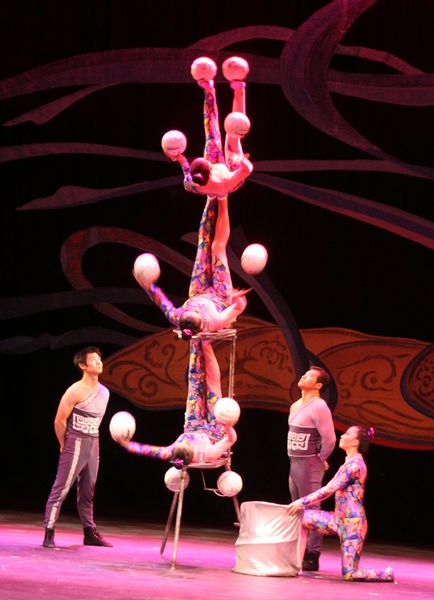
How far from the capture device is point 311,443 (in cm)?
584

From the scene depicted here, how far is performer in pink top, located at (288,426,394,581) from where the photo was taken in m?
5.41

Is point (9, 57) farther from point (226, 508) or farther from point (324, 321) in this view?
point (226, 508)

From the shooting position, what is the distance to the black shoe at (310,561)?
19.0ft

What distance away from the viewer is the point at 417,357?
7.55 meters

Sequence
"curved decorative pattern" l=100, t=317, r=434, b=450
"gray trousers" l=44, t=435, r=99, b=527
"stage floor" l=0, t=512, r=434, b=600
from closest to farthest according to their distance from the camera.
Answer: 1. "stage floor" l=0, t=512, r=434, b=600
2. "gray trousers" l=44, t=435, r=99, b=527
3. "curved decorative pattern" l=100, t=317, r=434, b=450

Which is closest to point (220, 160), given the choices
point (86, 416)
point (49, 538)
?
point (86, 416)

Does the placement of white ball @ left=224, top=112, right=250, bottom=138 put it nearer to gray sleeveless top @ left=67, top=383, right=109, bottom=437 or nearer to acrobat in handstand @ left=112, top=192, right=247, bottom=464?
acrobat in handstand @ left=112, top=192, right=247, bottom=464

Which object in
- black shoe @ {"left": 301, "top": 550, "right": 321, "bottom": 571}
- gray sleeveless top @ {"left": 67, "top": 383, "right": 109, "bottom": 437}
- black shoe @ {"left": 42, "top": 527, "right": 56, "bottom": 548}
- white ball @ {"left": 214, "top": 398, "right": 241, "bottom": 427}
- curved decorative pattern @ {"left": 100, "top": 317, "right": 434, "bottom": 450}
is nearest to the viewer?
white ball @ {"left": 214, "top": 398, "right": 241, "bottom": 427}

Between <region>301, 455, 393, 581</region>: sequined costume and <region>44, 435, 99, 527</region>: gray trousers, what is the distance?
53.0 inches

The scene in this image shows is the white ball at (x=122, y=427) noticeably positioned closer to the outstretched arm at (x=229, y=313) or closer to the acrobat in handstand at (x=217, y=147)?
the outstretched arm at (x=229, y=313)

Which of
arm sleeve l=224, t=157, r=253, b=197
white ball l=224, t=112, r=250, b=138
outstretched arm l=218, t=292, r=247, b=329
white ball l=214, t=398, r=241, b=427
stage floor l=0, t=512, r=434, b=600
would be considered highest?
white ball l=224, t=112, r=250, b=138

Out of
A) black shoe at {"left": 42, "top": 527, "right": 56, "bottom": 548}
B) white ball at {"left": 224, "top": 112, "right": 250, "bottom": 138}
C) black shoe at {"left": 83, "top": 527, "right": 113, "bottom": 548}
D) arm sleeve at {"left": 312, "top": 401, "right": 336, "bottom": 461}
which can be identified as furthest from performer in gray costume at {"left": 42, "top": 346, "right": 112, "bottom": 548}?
white ball at {"left": 224, "top": 112, "right": 250, "bottom": 138}

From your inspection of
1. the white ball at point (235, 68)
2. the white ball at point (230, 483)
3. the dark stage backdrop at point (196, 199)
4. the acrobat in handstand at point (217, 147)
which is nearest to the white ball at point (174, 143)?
the acrobat in handstand at point (217, 147)

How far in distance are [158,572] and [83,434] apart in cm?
122
